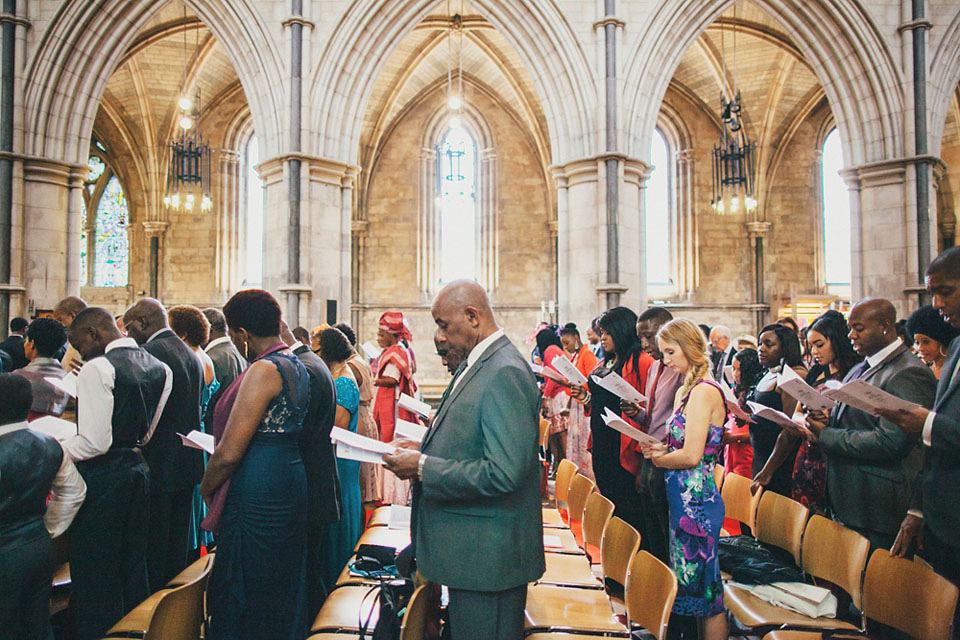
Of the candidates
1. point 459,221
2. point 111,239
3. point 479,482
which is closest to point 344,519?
point 479,482

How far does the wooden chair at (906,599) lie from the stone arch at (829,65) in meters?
7.22

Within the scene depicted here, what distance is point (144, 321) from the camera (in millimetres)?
3248

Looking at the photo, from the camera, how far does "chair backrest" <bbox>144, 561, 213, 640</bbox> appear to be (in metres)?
1.87

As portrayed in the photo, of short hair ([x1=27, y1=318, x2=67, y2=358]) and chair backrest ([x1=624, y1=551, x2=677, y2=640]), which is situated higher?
short hair ([x1=27, y1=318, x2=67, y2=358])

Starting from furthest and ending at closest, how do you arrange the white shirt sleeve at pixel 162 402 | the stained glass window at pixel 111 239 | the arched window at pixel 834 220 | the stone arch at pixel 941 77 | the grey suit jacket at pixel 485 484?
the stained glass window at pixel 111 239, the arched window at pixel 834 220, the stone arch at pixel 941 77, the white shirt sleeve at pixel 162 402, the grey suit jacket at pixel 485 484

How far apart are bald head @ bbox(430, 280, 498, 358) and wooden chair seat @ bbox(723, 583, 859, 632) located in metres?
1.60

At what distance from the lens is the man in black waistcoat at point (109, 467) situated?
2.66 m

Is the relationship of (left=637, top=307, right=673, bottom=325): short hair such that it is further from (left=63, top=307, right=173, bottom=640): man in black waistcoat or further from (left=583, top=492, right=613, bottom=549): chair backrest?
(left=63, top=307, right=173, bottom=640): man in black waistcoat

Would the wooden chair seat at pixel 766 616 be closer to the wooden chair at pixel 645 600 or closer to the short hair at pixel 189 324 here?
the wooden chair at pixel 645 600

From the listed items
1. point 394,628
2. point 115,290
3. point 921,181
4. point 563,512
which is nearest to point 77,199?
point 115,290

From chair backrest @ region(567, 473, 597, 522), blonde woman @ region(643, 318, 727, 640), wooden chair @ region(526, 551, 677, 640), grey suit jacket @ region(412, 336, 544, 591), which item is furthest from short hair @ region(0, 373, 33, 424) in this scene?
chair backrest @ region(567, 473, 597, 522)

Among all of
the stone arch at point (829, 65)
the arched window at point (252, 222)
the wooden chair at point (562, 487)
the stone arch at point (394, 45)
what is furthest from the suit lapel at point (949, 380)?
the arched window at point (252, 222)

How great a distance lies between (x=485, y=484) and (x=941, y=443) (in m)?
1.61

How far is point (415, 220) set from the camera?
15617mm
